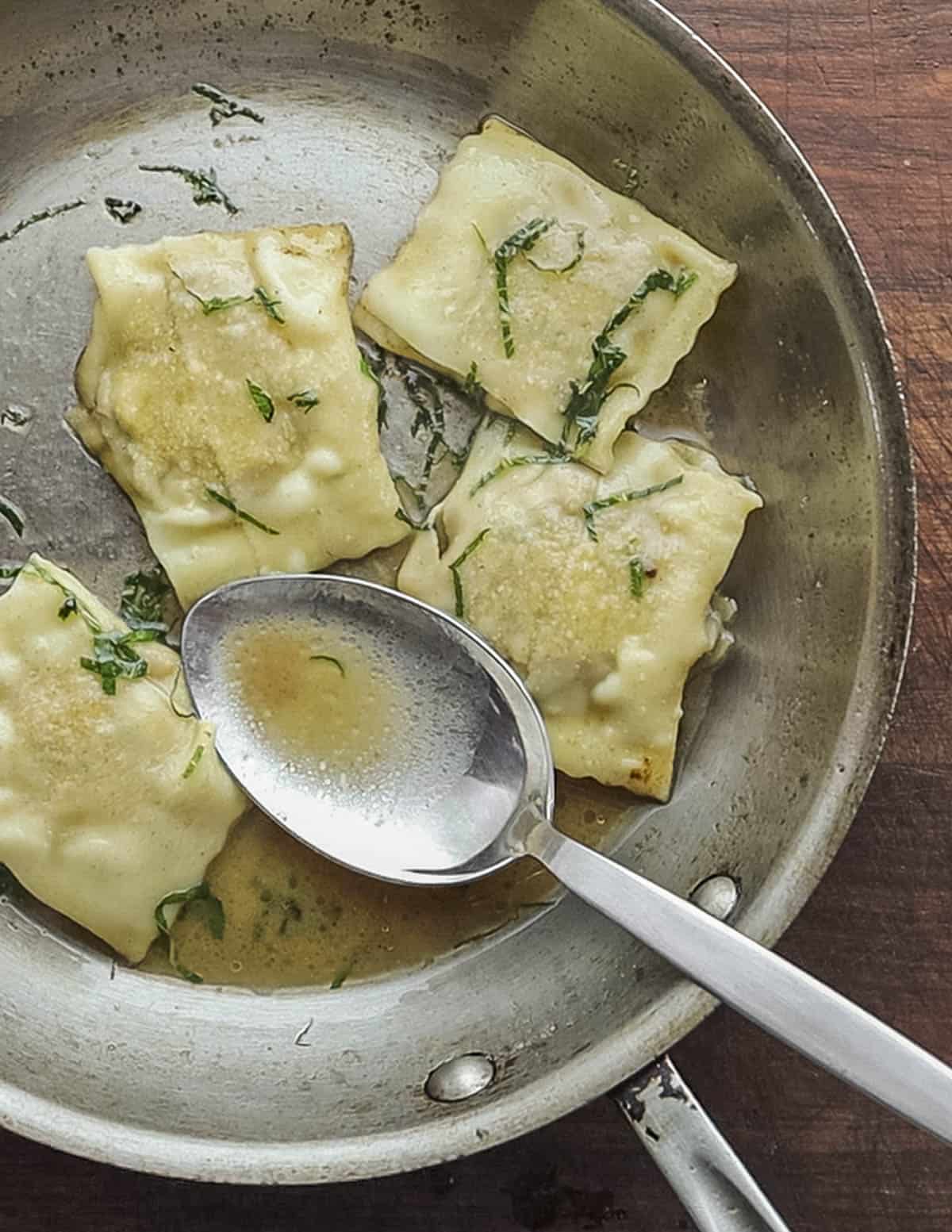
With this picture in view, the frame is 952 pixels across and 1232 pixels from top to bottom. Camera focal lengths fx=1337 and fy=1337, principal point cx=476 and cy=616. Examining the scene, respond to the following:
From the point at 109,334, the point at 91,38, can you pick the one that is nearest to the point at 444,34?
the point at 91,38

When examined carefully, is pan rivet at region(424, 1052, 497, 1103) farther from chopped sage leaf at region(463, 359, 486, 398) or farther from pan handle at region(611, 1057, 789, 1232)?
chopped sage leaf at region(463, 359, 486, 398)

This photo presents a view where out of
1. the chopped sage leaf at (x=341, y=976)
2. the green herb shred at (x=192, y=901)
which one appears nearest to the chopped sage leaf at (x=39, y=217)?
the green herb shred at (x=192, y=901)

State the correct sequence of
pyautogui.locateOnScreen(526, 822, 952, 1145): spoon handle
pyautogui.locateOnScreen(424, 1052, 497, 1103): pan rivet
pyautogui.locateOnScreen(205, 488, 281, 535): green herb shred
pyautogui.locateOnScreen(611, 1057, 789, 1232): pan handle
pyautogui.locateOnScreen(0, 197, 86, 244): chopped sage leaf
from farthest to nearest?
pyautogui.locateOnScreen(0, 197, 86, 244): chopped sage leaf
pyautogui.locateOnScreen(205, 488, 281, 535): green herb shred
pyautogui.locateOnScreen(424, 1052, 497, 1103): pan rivet
pyautogui.locateOnScreen(611, 1057, 789, 1232): pan handle
pyautogui.locateOnScreen(526, 822, 952, 1145): spoon handle

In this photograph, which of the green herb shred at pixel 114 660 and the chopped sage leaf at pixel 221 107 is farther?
the chopped sage leaf at pixel 221 107

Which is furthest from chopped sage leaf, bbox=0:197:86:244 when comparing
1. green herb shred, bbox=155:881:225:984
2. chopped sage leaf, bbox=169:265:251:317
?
green herb shred, bbox=155:881:225:984

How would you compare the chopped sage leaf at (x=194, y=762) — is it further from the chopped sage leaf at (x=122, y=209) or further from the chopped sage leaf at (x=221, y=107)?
the chopped sage leaf at (x=221, y=107)
